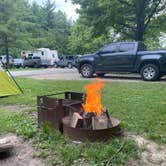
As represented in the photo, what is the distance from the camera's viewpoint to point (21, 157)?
4.08 meters

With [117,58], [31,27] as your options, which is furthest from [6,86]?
[31,27]

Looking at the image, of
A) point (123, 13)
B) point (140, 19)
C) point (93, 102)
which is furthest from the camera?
point (140, 19)

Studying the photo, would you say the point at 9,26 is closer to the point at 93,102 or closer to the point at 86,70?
the point at 86,70

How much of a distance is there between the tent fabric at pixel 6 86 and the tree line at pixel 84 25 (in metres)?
12.6

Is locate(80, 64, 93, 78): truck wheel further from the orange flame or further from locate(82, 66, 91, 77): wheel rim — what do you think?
the orange flame

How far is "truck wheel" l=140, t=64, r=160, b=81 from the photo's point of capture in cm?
1305

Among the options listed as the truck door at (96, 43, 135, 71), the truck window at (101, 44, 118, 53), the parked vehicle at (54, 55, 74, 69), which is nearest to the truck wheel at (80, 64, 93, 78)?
the truck door at (96, 43, 135, 71)

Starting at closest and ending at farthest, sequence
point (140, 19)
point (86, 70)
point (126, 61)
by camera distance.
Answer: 1. point (126, 61)
2. point (86, 70)
3. point (140, 19)

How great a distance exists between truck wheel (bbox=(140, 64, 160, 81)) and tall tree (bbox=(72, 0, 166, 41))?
811 cm

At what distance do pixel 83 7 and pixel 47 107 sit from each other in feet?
56.8

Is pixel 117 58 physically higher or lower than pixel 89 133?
higher

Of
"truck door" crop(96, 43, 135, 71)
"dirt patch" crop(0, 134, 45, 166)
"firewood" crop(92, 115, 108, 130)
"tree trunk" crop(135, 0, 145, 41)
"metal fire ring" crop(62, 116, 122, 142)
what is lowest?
"dirt patch" crop(0, 134, 45, 166)

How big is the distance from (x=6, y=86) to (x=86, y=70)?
679 cm

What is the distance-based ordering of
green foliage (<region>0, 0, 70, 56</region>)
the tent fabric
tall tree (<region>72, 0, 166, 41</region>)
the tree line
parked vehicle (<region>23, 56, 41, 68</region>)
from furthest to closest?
1. green foliage (<region>0, 0, 70, 56</region>)
2. parked vehicle (<region>23, 56, 41, 68</region>)
3. the tree line
4. tall tree (<region>72, 0, 166, 41</region>)
5. the tent fabric
